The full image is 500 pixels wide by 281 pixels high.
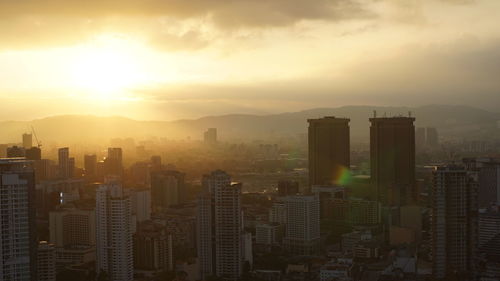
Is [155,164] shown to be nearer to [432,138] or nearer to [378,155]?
[378,155]

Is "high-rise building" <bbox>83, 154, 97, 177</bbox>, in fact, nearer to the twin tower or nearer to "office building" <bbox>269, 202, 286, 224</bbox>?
the twin tower

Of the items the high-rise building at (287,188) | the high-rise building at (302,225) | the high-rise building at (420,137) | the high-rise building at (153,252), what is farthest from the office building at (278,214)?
the high-rise building at (420,137)

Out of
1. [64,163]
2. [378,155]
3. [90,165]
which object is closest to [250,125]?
[90,165]

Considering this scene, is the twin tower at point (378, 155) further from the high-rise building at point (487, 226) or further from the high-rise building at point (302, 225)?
the high-rise building at point (487, 226)

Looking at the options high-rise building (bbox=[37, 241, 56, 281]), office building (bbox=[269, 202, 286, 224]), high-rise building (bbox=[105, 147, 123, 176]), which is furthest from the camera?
high-rise building (bbox=[105, 147, 123, 176])

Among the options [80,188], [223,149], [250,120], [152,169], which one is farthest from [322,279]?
[250,120]

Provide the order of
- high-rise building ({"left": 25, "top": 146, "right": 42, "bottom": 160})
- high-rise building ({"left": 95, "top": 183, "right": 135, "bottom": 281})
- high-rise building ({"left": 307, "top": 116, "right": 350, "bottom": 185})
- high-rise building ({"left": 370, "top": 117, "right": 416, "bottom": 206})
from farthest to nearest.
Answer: high-rise building ({"left": 307, "top": 116, "right": 350, "bottom": 185})
high-rise building ({"left": 370, "top": 117, "right": 416, "bottom": 206})
high-rise building ({"left": 25, "top": 146, "right": 42, "bottom": 160})
high-rise building ({"left": 95, "top": 183, "right": 135, "bottom": 281})

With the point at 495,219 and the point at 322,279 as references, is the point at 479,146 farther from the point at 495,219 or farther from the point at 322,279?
the point at 322,279

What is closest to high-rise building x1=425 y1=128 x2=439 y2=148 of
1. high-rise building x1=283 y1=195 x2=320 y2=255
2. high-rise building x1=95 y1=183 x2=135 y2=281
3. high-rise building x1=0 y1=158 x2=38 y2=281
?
high-rise building x1=283 y1=195 x2=320 y2=255
